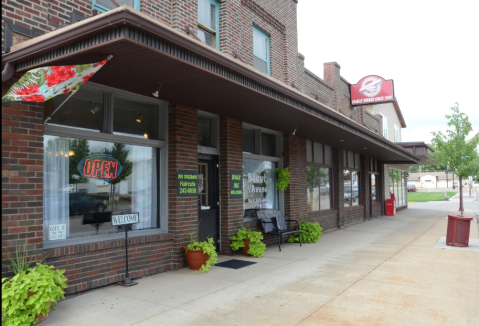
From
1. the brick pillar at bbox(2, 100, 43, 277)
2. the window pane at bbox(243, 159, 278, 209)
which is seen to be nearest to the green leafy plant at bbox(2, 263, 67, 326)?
the brick pillar at bbox(2, 100, 43, 277)

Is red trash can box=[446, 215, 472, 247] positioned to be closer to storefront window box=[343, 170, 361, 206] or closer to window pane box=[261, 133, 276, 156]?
window pane box=[261, 133, 276, 156]

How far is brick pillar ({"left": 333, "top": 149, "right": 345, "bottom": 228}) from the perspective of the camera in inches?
591

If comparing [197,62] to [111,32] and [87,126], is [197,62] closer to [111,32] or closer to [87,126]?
[111,32]

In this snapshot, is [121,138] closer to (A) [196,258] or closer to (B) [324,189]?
(A) [196,258]

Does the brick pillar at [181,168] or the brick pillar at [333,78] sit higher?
the brick pillar at [333,78]

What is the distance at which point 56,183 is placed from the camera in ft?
A: 19.5

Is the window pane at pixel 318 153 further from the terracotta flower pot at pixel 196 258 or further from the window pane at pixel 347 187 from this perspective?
the terracotta flower pot at pixel 196 258

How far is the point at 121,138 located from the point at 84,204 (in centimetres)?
127

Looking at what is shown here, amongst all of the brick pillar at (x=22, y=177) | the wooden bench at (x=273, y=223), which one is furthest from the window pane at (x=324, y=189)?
the brick pillar at (x=22, y=177)

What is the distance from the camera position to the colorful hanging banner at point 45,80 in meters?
4.67

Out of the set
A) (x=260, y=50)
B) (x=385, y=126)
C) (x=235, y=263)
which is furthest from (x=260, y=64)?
(x=385, y=126)

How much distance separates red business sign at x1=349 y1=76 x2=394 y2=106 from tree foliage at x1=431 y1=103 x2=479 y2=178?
5198 mm

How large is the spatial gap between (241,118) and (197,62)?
4.13 m

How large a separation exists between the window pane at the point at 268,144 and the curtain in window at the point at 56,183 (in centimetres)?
587
